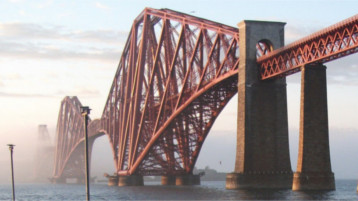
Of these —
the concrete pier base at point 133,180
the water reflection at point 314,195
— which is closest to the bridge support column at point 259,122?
the water reflection at point 314,195

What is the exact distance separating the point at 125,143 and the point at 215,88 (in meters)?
45.4

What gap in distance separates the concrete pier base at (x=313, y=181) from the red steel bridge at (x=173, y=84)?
12.2 m

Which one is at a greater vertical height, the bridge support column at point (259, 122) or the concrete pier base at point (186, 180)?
the bridge support column at point (259, 122)

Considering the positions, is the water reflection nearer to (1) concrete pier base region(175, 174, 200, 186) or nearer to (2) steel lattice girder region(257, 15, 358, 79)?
(2) steel lattice girder region(257, 15, 358, 79)

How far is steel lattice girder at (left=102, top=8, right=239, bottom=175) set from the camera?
373 ft

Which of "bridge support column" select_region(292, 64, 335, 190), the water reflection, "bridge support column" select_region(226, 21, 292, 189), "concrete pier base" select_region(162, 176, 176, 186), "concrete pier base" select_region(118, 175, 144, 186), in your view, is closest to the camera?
the water reflection

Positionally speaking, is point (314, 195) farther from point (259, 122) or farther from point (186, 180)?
point (186, 180)

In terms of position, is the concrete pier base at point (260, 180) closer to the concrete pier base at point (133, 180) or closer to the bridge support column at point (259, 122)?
the bridge support column at point (259, 122)

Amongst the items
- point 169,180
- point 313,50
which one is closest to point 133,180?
point 169,180

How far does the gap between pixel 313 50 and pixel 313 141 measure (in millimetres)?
10182

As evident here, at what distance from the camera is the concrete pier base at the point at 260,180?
9350 cm

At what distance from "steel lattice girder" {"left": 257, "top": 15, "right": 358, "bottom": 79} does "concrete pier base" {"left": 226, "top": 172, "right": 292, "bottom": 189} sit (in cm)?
1193

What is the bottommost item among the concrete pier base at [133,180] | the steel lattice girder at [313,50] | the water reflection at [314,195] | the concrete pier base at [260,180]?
the concrete pier base at [133,180]

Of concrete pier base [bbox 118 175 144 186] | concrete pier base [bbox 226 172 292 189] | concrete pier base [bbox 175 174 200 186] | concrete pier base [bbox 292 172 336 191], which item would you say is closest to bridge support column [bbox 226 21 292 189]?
concrete pier base [bbox 226 172 292 189]
